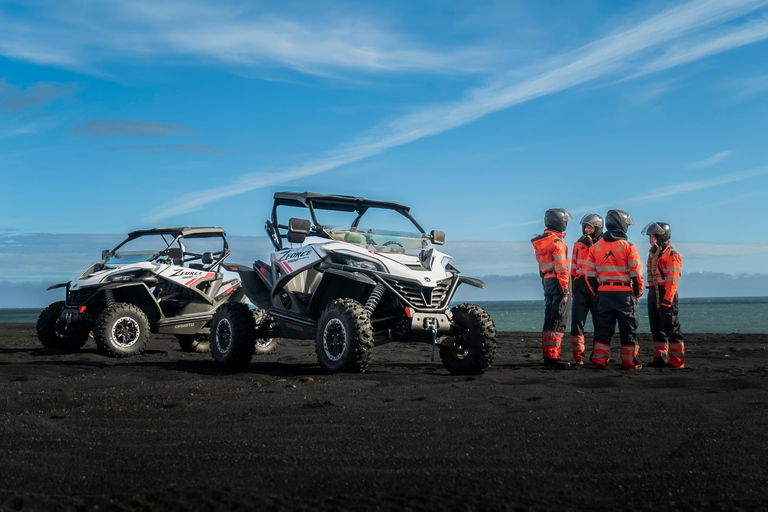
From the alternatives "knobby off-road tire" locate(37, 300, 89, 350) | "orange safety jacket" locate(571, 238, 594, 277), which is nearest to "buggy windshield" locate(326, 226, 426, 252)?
"orange safety jacket" locate(571, 238, 594, 277)

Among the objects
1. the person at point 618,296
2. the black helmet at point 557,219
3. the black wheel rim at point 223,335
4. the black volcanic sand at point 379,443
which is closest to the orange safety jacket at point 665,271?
the person at point 618,296

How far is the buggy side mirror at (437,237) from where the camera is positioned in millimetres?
9433

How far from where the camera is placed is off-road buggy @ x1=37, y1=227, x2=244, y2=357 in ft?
38.0

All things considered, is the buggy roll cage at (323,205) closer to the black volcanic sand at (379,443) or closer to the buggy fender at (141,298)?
the black volcanic sand at (379,443)

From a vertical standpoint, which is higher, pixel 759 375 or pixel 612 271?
pixel 612 271

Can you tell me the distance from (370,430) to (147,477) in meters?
1.61

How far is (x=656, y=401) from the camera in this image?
6.01 m

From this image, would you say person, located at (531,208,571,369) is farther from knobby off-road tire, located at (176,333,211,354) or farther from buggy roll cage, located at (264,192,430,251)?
knobby off-road tire, located at (176,333,211,354)

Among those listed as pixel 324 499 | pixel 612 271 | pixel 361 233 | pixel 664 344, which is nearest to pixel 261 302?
pixel 361 233

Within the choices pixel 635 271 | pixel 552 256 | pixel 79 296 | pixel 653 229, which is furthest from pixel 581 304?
pixel 79 296

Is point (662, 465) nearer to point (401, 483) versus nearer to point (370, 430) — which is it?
point (401, 483)

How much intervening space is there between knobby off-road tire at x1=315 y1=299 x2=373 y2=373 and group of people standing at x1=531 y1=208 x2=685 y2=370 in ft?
10.8

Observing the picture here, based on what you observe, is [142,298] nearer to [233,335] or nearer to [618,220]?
[233,335]

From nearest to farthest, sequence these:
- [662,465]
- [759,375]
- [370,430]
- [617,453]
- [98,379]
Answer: [662,465], [617,453], [370,430], [98,379], [759,375]
